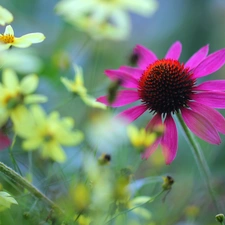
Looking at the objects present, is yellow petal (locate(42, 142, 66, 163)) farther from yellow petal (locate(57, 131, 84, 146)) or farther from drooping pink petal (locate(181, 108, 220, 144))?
drooping pink petal (locate(181, 108, 220, 144))

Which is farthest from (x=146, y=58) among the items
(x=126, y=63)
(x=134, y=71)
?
(x=126, y=63)

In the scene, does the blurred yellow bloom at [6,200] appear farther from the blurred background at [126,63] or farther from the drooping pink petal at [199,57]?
the drooping pink petal at [199,57]

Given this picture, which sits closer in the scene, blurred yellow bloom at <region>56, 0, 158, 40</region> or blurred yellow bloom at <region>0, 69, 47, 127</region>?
blurred yellow bloom at <region>0, 69, 47, 127</region>

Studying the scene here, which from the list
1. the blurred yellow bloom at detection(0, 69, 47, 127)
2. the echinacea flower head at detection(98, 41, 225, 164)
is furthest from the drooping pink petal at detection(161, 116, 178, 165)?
the blurred yellow bloom at detection(0, 69, 47, 127)

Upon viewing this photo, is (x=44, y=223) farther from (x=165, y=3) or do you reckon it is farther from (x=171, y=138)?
(x=165, y=3)

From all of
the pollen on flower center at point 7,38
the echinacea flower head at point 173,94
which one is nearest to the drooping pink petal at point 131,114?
the echinacea flower head at point 173,94

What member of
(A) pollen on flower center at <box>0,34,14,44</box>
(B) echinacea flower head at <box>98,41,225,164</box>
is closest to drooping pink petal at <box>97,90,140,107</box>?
(B) echinacea flower head at <box>98,41,225,164</box>

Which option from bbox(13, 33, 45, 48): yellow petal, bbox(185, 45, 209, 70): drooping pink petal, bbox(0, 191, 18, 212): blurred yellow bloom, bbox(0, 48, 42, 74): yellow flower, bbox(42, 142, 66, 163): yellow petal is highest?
bbox(185, 45, 209, 70): drooping pink petal

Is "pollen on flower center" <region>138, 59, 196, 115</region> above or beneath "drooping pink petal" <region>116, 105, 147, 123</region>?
above
